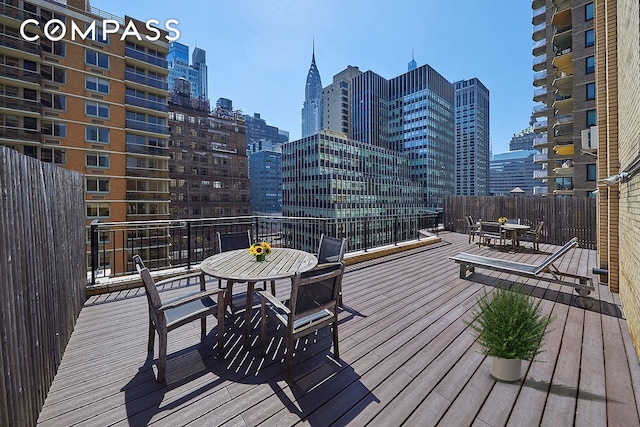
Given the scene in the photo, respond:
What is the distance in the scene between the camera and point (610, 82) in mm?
4719

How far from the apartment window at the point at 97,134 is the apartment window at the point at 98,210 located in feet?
20.7

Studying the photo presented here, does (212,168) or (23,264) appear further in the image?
(212,168)

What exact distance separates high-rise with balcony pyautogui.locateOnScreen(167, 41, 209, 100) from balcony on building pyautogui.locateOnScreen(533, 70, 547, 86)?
13974 centimetres

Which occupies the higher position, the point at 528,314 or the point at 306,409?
the point at 528,314

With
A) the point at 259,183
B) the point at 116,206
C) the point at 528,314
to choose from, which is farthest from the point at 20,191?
the point at 259,183

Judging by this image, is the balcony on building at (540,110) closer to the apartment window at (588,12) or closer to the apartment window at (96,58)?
the apartment window at (588,12)

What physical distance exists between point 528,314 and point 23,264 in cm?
399

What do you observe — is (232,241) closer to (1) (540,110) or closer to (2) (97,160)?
(2) (97,160)

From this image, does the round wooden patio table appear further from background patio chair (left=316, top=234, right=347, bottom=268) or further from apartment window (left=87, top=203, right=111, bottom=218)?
apartment window (left=87, top=203, right=111, bottom=218)

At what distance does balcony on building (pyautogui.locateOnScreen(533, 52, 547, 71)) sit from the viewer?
35250 millimetres

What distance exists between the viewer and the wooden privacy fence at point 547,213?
31.1 ft

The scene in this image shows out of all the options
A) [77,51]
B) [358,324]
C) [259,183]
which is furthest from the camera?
[259,183]

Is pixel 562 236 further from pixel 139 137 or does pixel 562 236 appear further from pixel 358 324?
pixel 139 137

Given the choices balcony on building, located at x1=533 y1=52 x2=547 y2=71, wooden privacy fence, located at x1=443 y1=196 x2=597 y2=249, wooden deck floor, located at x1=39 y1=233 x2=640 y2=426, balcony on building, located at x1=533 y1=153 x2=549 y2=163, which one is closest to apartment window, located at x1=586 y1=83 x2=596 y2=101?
balcony on building, located at x1=533 y1=153 x2=549 y2=163
